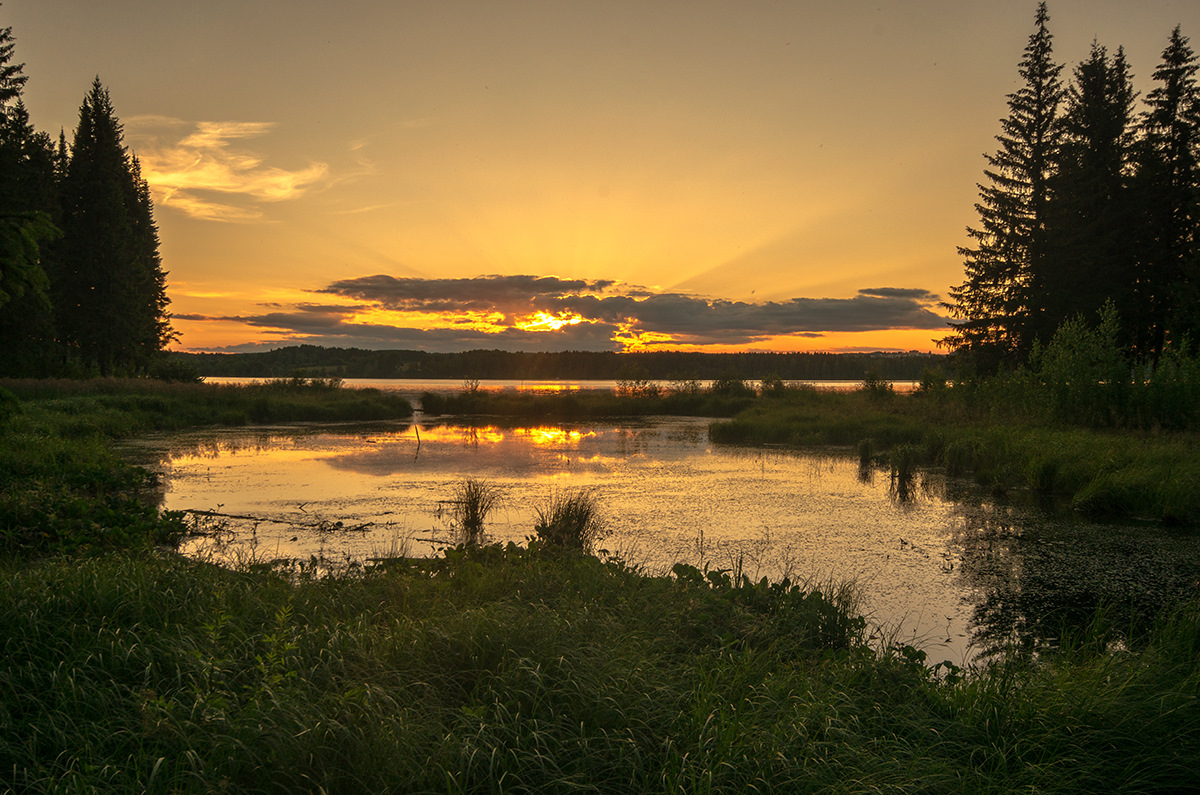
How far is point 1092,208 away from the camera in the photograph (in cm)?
2505

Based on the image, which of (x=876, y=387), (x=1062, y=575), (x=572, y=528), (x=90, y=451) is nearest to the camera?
(x=1062, y=575)

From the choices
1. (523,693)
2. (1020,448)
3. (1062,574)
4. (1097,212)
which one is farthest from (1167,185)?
(523,693)

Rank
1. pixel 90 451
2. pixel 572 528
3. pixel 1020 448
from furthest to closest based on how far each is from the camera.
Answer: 1. pixel 1020 448
2. pixel 90 451
3. pixel 572 528

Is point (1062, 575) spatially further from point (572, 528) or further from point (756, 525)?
point (572, 528)

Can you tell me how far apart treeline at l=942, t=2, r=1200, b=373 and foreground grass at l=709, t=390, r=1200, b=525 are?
6.11m

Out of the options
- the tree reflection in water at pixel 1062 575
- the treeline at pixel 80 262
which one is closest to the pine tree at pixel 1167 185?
the tree reflection in water at pixel 1062 575

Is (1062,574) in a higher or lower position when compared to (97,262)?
lower

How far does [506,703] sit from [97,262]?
36.0 meters

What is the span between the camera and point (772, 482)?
543 inches

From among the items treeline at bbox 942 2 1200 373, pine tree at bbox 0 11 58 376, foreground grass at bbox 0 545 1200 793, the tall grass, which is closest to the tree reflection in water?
foreground grass at bbox 0 545 1200 793

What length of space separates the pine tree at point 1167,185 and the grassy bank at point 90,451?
29.6 metres

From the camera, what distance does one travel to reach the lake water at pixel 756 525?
6730 millimetres

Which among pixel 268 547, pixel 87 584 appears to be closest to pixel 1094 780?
pixel 87 584

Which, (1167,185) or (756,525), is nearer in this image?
(756,525)
